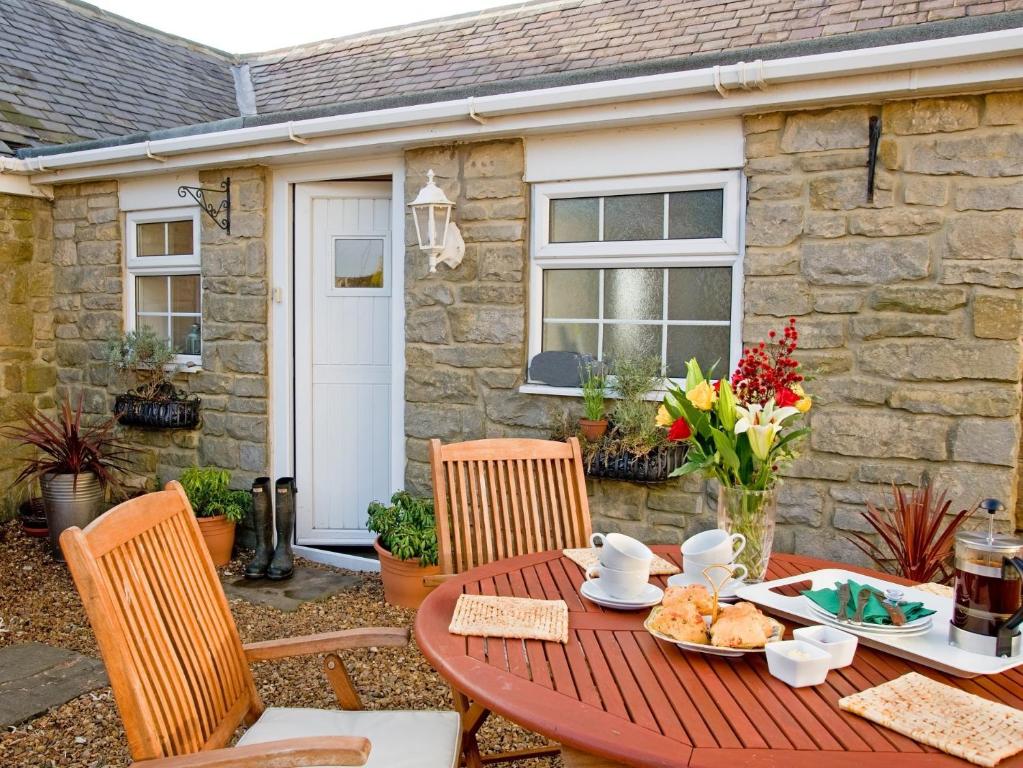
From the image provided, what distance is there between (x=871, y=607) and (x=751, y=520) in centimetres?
32

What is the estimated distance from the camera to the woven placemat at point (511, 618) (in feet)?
5.66

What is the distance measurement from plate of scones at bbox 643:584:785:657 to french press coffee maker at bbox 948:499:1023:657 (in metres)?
0.35

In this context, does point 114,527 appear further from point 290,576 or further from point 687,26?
point 687,26

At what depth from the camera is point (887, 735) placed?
1.33 m

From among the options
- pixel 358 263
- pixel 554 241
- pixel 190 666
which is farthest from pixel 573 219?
pixel 190 666

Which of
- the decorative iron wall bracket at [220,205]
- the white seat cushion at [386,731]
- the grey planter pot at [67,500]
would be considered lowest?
the grey planter pot at [67,500]

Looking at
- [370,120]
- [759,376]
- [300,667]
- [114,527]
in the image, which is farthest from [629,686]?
[370,120]

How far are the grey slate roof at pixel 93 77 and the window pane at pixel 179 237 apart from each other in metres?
1.11

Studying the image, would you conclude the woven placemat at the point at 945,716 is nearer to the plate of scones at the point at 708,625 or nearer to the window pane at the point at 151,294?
the plate of scones at the point at 708,625

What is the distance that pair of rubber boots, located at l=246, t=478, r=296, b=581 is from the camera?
464 cm

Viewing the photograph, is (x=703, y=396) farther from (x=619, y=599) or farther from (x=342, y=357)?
(x=342, y=357)

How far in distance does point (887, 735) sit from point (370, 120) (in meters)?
3.65

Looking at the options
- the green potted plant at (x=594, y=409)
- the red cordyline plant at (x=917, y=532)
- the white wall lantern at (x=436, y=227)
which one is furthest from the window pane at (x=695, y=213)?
the red cordyline plant at (x=917, y=532)

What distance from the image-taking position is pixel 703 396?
187 centimetres
